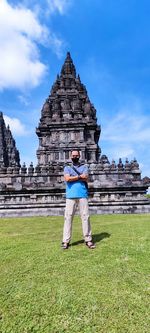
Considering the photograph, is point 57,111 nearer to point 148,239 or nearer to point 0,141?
point 0,141

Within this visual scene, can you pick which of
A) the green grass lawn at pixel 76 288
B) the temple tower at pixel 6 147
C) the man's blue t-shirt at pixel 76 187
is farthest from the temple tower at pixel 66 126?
the green grass lawn at pixel 76 288

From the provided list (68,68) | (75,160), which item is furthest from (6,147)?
(75,160)

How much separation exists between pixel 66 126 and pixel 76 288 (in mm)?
34082


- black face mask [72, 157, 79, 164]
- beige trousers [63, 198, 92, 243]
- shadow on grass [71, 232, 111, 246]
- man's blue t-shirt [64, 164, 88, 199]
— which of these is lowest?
shadow on grass [71, 232, 111, 246]

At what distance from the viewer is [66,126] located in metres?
37.7

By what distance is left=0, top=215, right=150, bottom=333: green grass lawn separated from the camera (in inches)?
144

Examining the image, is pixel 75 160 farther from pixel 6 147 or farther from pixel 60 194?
pixel 6 147

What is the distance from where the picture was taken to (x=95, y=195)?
18703mm

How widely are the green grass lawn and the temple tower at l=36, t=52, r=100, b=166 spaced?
2890 cm

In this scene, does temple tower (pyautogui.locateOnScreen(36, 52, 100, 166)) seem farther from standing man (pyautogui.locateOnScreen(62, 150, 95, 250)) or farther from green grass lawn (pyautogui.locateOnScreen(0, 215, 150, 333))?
green grass lawn (pyautogui.locateOnScreen(0, 215, 150, 333))

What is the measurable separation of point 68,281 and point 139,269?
1.43 metres

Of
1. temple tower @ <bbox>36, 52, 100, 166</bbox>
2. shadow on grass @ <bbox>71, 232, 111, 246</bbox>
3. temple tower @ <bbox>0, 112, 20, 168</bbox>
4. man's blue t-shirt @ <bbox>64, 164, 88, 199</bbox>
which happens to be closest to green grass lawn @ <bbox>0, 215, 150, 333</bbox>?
shadow on grass @ <bbox>71, 232, 111, 246</bbox>

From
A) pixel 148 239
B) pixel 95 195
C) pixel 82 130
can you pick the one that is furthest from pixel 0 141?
pixel 148 239

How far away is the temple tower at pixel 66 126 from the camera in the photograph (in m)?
36.9
